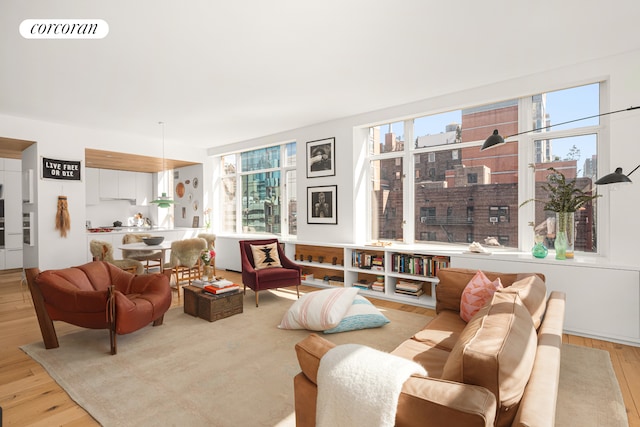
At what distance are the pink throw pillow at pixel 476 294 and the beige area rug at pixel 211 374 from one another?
30.1 inches

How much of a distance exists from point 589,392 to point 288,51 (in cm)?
371

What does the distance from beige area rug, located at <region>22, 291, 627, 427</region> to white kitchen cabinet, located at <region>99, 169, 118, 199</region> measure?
6036 mm

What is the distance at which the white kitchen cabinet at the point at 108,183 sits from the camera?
848 cm

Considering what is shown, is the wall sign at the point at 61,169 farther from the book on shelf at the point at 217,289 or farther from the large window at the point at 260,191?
the book on shelf at the point at 217,289

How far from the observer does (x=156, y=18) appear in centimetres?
262

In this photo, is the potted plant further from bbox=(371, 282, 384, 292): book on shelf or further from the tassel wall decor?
the tassel wall decor

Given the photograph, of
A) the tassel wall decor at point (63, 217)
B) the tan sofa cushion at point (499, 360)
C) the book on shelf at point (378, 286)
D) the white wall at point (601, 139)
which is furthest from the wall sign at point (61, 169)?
the tan sofa cushion at point (499, 360)

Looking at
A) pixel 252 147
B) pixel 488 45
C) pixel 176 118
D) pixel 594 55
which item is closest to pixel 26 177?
pixel 176 118

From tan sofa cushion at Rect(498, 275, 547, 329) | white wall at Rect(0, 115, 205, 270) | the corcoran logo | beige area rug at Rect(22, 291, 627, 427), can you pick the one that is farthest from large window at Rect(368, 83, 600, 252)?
white wall at Rect(0, 115, 205, 270)

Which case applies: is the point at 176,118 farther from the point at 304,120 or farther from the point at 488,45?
the point at 488,45

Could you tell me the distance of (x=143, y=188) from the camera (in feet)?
30.3

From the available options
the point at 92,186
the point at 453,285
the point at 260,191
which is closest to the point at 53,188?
the point at 92,186

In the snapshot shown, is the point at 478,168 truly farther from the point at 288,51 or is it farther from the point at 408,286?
the point at 288,51

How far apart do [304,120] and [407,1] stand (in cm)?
323
